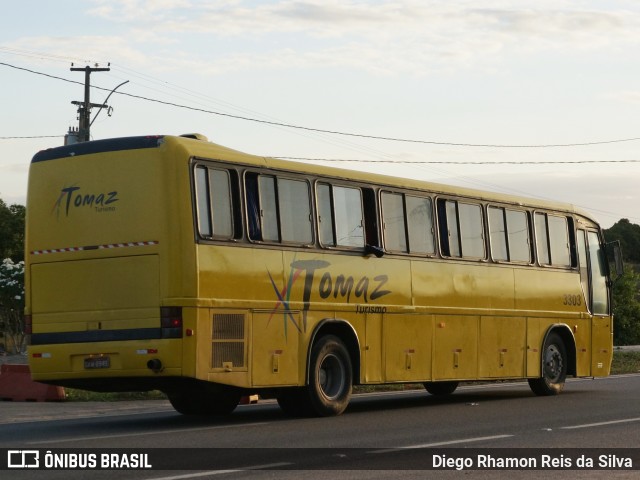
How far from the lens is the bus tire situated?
1856cm

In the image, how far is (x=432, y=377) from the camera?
20.1 metres

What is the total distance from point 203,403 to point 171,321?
317cm

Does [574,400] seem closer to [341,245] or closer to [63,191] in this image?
[341,245]

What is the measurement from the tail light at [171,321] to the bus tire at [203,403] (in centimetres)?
275

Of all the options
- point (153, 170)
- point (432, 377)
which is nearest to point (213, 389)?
point (153, 170)

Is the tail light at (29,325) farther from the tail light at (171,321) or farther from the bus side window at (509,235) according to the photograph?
the bus side window at (509,235)

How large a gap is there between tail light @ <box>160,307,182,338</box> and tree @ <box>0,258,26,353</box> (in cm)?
4124

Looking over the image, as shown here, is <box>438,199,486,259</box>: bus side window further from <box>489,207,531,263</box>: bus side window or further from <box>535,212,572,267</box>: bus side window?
<box>535,212,572,267</box>: bus side window

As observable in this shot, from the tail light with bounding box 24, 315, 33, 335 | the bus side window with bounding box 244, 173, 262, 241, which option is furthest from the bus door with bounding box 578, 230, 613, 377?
the tail light with bounding box 24, 315, 33, 335

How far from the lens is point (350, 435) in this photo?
588 inches

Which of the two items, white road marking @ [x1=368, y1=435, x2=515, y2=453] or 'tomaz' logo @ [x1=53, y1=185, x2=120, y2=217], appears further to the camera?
'tomaz' logo @ [x1=53, y1=185, x2=120, y2=217]

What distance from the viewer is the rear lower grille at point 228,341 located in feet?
53.2

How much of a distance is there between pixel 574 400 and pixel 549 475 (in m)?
10.6

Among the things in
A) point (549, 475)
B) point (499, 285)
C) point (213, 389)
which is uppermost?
point (499, 285)
